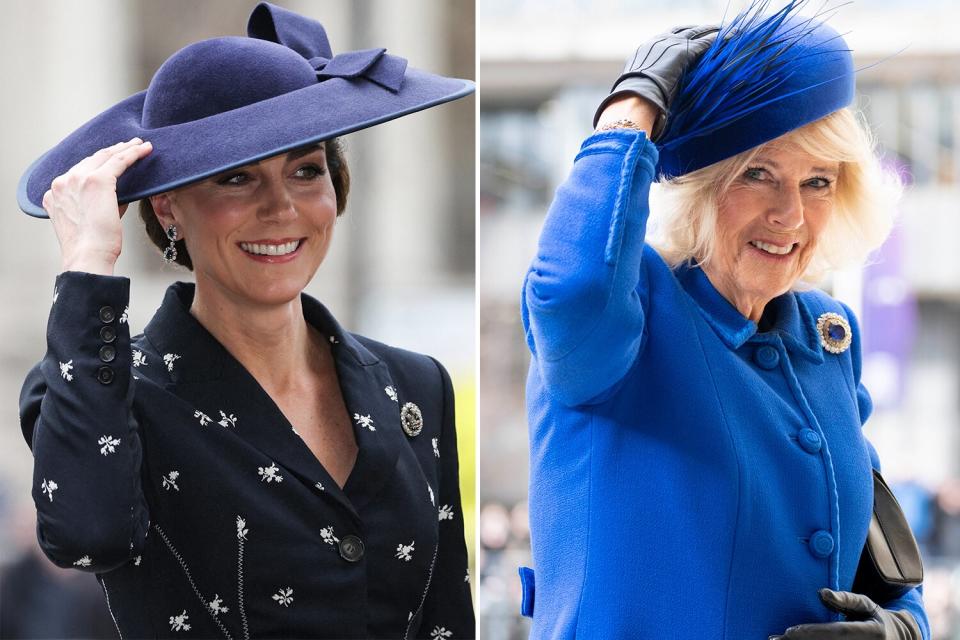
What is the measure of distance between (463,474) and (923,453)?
542 cm

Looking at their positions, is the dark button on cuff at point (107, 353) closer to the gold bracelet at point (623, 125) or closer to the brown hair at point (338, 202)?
the brown hair at point (338, 202)

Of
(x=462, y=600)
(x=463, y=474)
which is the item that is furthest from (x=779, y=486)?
(x=463, y=474)

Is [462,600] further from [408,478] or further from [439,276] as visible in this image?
[439,276]

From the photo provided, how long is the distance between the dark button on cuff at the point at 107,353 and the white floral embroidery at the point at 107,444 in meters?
0.09

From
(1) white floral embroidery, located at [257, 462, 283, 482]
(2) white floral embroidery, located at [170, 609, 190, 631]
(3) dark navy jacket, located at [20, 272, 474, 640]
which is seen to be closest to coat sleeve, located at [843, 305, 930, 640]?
(3) dark navy jacket, located at [20, 272, 474, 640]

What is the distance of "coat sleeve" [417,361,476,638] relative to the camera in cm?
165

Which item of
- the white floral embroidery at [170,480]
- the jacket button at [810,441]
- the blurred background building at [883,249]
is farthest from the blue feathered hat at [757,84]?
the blurred background building at [883,249]

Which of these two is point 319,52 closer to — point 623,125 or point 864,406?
point 623,125

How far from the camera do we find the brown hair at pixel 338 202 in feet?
4.90

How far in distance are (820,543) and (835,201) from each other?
1.59 ft

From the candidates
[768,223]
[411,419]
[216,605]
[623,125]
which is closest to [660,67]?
[623,125]

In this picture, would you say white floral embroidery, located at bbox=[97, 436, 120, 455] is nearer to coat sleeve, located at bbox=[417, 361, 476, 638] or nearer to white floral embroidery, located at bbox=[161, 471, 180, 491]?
white floral embroidery, located at bbox=[161, 471, 180, 491]

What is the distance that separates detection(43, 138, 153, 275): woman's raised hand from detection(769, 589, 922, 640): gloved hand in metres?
0.93

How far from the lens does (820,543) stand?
147 cm
